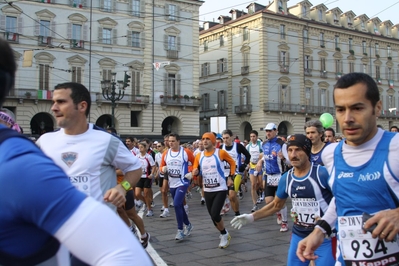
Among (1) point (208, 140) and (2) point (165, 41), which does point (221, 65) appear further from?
(1) point (208, 140)

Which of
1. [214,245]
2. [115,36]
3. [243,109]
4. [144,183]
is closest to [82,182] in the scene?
[214,245]

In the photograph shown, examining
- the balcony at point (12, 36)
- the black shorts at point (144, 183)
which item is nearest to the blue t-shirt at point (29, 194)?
the black shorts at point (144, 183)

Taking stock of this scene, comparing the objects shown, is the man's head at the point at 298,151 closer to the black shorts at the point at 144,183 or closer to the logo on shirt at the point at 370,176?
the logo on shirt at the point at 370,176

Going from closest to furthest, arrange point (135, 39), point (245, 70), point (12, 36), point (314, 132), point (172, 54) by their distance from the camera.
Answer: point (314, 132)
point (12, 36)
point (135, 39)
point (172, 54)
point (245, 70)

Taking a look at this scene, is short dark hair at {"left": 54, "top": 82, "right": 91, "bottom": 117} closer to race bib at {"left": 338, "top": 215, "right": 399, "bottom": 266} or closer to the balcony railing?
race bib at {"left": 338, "top": 215, "right": 399, "bottom": 266}

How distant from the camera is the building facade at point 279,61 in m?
47.1

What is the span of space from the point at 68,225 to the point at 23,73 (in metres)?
36.6

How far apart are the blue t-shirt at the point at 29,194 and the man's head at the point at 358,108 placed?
1744 millimetres

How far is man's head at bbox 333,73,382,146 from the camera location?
2592mm

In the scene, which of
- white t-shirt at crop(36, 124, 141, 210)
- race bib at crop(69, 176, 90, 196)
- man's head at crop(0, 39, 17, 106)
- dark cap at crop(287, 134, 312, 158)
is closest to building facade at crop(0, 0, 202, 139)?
dark cap at crop(287, 134, 312, 158)

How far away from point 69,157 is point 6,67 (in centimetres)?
261

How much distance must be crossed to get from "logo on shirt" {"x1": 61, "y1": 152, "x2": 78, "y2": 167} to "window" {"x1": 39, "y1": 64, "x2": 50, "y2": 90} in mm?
34119

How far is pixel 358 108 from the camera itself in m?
2.59

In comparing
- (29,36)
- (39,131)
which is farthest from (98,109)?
(29,36)
